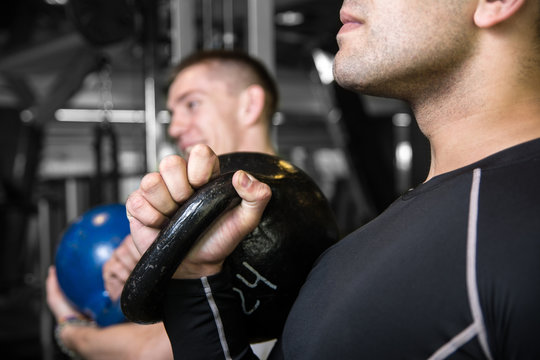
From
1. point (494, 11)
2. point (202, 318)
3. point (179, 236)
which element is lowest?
point (202, 318)

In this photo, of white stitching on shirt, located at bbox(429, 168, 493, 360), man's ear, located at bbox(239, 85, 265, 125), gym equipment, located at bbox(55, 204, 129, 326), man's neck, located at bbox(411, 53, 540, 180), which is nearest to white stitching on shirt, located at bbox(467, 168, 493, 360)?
white stitching on shirt, located at bbox(429, 168, 493, 360)

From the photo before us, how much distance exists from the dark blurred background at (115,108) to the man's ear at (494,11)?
0.41 m

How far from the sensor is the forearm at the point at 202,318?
0.67 metres

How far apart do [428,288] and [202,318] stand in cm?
29

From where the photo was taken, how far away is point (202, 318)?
0.68 meters

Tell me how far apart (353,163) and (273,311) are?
8.79 feet

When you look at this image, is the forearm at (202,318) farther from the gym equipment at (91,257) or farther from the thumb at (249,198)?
the gym equipment at (91,257)

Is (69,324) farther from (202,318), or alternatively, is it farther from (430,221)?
(430,221)

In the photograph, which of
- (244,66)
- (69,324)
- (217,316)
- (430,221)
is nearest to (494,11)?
(430,221)

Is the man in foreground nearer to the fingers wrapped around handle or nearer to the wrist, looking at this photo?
the fingers wrapped around handle

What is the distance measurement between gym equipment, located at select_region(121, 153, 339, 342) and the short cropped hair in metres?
0.81

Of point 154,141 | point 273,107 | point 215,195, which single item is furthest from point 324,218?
point 154,141

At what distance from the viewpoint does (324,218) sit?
0.83 meters

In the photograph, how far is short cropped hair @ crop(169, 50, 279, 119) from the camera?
1.59 metres
